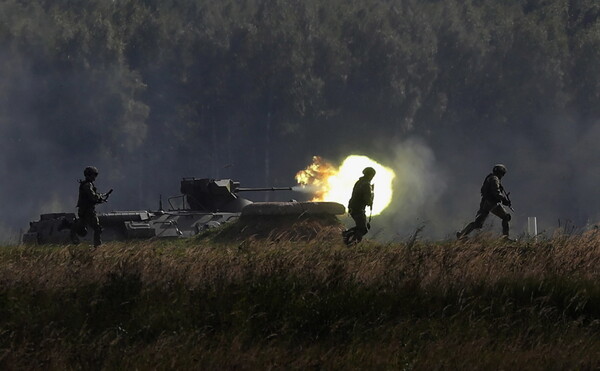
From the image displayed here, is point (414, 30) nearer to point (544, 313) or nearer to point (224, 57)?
point (224, 57)

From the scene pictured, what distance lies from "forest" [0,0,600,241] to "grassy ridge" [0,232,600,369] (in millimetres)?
57187

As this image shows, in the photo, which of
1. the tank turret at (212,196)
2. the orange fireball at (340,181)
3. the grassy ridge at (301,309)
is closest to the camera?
the grassy ridge at (301,309)

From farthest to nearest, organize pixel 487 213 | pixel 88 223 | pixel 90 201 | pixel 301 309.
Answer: pixel 88 223 → pixel 90 201 → pixel 487 213 → pixel 301 309

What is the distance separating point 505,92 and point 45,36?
94.3 ft

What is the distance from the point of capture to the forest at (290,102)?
80.7 metres

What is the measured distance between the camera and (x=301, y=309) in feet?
57.4

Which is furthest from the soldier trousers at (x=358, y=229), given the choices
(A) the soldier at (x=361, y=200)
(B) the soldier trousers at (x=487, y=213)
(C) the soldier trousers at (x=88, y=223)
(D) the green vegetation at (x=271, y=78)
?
(D) the green vegetation at (x=271, y=78)

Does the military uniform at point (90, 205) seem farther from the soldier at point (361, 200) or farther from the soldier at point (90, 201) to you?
the soldier at point (361, 200)

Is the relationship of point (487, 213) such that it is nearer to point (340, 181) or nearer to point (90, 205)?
point (90, 205)

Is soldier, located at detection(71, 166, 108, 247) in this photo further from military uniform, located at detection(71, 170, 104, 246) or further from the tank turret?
the tank turret

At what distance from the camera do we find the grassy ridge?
15.9 meters

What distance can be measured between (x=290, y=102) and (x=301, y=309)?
6509 cm

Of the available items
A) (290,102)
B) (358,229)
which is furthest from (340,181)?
(290,102)

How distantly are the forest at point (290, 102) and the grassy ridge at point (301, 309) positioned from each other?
57.2 m
